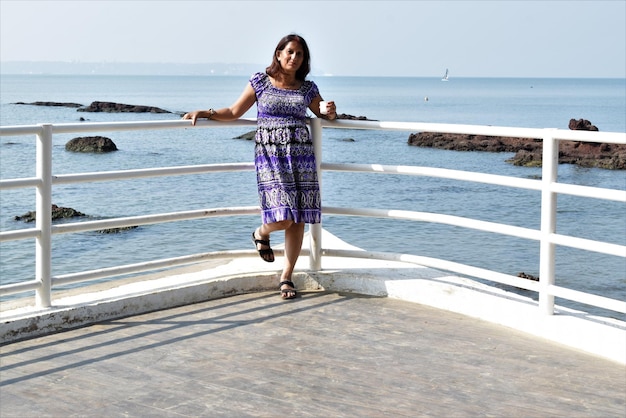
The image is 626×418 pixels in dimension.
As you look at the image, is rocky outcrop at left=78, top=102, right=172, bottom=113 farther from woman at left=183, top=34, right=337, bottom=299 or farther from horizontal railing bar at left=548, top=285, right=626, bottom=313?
horizontal railing bar at left=548, top=285, right=626, bottom=313

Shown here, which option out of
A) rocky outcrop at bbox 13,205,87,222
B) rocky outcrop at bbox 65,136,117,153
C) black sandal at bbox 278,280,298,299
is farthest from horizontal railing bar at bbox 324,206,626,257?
rocky outcrop at bbox 65,136,117,153

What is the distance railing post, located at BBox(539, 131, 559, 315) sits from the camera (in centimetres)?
471

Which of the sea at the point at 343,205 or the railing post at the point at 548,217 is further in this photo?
the sea at the point at 343,205

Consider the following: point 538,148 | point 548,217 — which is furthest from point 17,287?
point 538,148

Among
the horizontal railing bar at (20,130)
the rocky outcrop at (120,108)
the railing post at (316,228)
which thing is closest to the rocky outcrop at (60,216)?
the railing post at (316,228)

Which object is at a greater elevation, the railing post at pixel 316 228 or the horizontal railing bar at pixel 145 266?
the railing post at pixel 316 228

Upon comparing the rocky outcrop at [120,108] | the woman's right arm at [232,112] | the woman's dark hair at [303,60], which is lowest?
the woman's right arm at [232,112]

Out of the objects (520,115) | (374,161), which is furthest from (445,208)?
(520,115)

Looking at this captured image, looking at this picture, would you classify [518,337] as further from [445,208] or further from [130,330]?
[445,208]

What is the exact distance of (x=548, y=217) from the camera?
4781 mm

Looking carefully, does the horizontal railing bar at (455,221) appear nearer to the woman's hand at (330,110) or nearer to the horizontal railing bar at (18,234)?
the woman's hand at (330,110)

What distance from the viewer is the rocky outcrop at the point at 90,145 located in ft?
146

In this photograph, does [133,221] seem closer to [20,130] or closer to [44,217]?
[44,217]

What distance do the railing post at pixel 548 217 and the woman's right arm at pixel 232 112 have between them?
1704 millimetres
